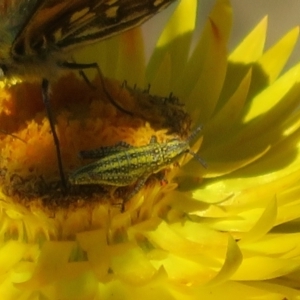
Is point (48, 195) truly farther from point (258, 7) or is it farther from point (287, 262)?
point (258, 7)

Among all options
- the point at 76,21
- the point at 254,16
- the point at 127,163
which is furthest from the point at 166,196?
the point at 254,16

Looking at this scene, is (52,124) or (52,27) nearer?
(52,27)

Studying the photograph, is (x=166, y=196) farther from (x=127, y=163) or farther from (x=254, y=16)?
(x=254, y=16)

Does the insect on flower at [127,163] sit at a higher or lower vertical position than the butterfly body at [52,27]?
lower

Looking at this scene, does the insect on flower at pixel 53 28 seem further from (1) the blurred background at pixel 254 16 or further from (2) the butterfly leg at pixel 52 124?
(1) the blurred background at pixel 254 16

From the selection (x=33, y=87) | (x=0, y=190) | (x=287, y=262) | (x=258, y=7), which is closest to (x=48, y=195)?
(x=0, y=190)

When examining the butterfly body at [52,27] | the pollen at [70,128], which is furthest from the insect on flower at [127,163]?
the butterfly body at [52,27]

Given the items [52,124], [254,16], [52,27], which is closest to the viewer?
[52,27]

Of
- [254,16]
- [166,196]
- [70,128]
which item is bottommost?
[166,196]
